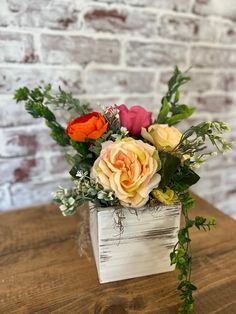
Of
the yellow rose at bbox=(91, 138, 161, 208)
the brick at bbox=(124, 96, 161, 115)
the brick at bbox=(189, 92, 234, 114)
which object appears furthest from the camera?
the brick at bbox=(189, 92, 234, 114)

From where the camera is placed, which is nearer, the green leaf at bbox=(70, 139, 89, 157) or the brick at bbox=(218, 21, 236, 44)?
the green leaf at bbox=(70, 139, 89, 157)

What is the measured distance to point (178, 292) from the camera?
54 cm

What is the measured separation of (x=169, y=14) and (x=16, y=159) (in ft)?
2.19

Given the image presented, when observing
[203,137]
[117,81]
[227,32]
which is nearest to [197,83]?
[227,32]

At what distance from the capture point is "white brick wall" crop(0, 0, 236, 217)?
755mm

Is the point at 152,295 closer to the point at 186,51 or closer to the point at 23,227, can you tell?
the point at 23,227

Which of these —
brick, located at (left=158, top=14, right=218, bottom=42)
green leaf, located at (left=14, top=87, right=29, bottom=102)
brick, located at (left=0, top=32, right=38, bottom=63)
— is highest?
brick, located at (left=158, top=14, right=218, bottom=42)

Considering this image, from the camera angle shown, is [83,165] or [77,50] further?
[77,50]

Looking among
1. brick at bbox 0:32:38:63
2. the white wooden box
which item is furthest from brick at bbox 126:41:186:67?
the white wooden box

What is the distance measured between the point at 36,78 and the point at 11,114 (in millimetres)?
127

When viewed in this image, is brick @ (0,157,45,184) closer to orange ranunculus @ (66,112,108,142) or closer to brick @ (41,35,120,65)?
brick @ (41,35,120,65)

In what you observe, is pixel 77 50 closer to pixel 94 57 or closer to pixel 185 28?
pixel 94 57

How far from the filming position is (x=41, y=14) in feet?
2.43

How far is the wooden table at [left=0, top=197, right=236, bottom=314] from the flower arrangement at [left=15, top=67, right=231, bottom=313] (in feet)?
0.24
